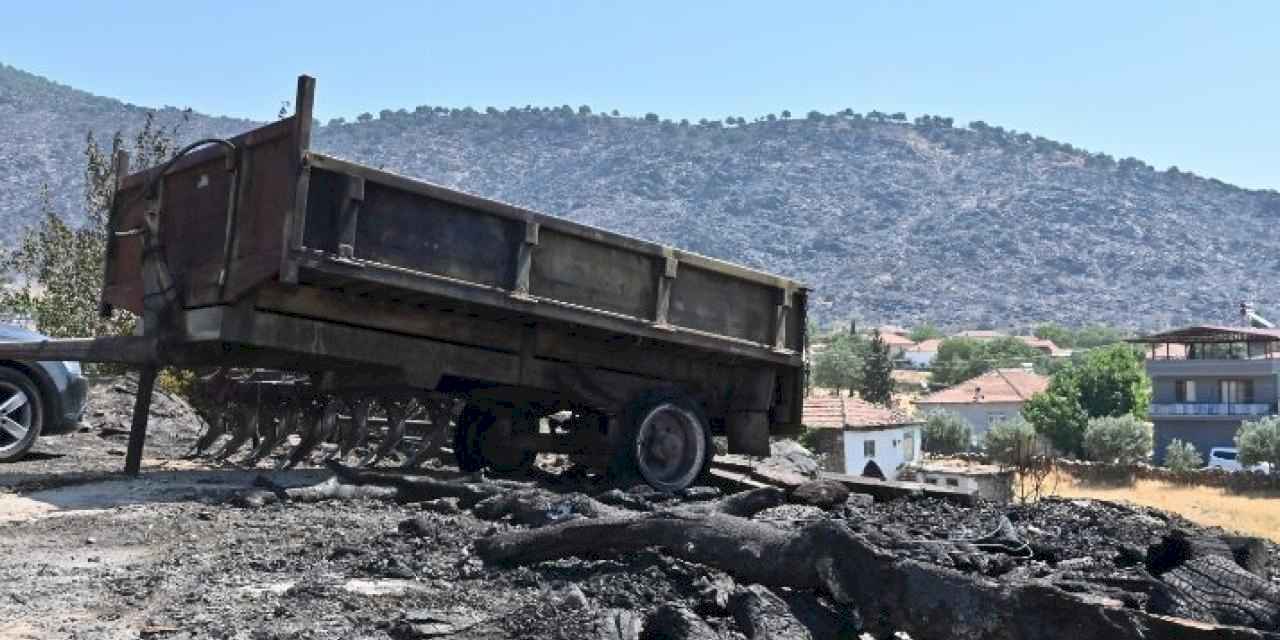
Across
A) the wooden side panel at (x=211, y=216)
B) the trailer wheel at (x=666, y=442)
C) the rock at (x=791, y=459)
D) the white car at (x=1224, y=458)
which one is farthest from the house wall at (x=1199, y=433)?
the wooden side panel at (x=211, y=216)

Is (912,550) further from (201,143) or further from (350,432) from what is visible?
(350,432)

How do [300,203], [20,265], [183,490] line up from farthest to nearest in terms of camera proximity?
[20,265] < [183,490] < [300,203]

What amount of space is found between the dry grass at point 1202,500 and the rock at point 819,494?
31831 millimetres

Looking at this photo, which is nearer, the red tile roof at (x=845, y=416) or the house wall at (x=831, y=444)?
the house wall at (x=831, y=444)

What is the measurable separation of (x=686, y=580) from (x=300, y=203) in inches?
146

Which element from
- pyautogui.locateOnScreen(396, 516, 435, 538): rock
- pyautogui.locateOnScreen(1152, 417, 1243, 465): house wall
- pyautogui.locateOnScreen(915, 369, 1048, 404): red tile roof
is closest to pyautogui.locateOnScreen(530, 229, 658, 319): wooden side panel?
pyautogui.locateOnScreen(396, 516, 435, 538): rock

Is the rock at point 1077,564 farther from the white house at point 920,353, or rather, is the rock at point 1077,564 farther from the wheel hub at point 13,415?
the white house at point 920,353

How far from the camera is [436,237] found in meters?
8.12

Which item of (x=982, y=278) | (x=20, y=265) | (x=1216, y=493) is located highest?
(x=982, y=278)

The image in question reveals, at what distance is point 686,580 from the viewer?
198 inches

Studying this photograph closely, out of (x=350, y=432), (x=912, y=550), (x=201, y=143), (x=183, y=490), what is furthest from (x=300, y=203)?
(x=350, y=432)

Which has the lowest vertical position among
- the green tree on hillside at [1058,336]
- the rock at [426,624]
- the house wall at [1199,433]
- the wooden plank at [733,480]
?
the rock at [426,624]

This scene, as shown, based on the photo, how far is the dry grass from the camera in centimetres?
4009

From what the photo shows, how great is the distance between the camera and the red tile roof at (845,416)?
4562 cm
